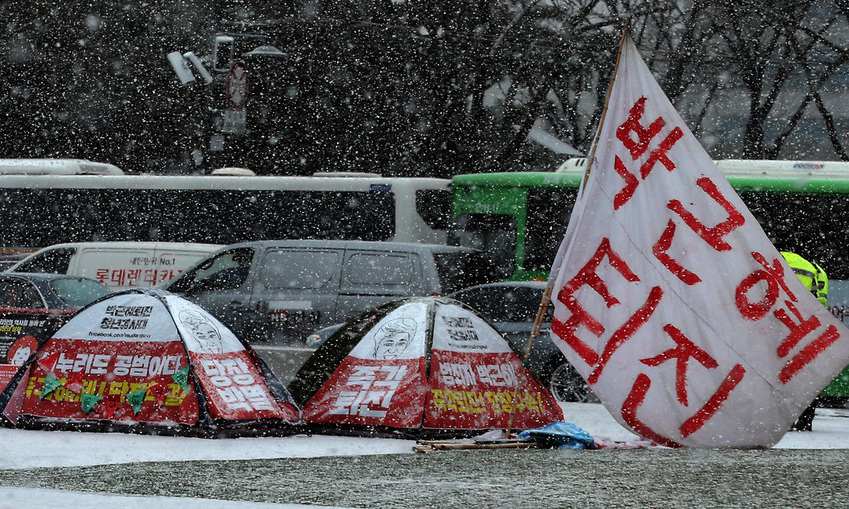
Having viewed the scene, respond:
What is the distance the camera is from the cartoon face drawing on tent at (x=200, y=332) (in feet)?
30.5

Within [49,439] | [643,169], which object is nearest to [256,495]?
[49,439]

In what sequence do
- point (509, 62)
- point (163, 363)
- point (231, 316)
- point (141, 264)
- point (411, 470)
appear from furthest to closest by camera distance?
1. point (509, 62)
2. point (141, 264)
3. point (231, 316)
4. point (163, 363)
5. point (411, 470)

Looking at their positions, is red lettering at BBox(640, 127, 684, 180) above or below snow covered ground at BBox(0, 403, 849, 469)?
above

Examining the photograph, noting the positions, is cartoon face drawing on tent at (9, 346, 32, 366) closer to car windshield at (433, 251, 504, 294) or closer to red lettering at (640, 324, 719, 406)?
car windshield at (433, 251, 504, 294)

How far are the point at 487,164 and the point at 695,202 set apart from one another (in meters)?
20.6

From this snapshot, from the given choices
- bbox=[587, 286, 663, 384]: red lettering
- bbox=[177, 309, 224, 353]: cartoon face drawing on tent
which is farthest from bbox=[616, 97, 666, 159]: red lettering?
bbox=[177, 309, 224, 353]: cartoon face drawing on tent

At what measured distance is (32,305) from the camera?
45.6ft

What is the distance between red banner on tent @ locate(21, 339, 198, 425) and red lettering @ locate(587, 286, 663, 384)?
7.94ft

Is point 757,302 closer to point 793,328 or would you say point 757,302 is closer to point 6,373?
point 793,328

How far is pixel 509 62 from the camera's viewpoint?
1088 inches

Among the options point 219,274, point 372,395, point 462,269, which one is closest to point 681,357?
point 372,395

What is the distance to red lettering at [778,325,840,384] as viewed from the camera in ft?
27.7

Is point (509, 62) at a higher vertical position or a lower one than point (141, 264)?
higher

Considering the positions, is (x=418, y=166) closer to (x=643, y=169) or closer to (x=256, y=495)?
(x=643, y=169)
